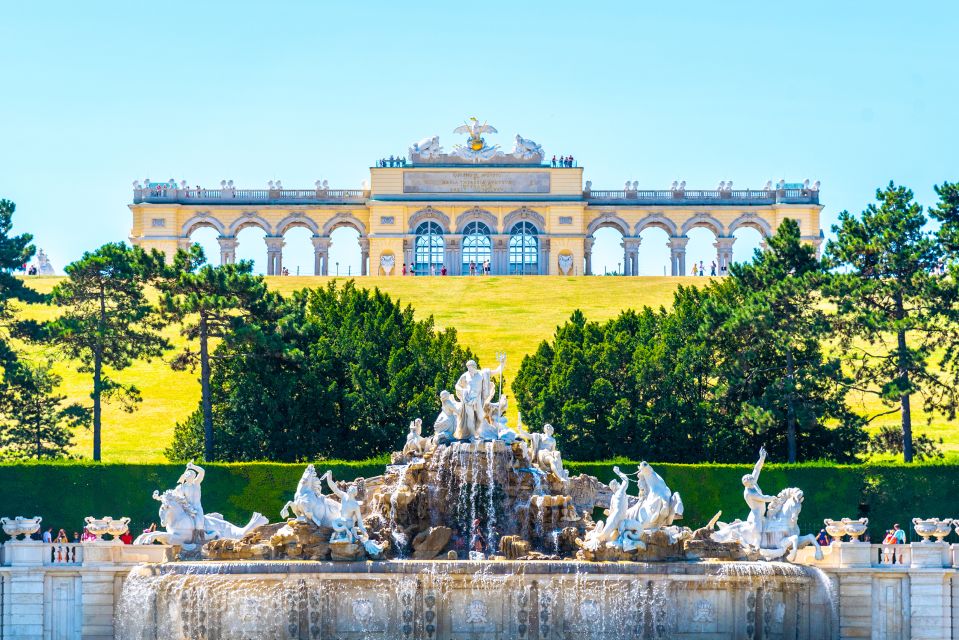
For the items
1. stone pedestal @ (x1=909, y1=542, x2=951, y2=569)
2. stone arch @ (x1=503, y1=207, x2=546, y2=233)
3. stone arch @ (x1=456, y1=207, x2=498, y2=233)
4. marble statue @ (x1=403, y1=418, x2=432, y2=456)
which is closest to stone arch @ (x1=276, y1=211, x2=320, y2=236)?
stone arch @ (x1=456, y1=207, x2=498, y2=233)

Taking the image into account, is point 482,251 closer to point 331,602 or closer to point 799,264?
point 799,264

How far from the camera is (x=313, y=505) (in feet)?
149

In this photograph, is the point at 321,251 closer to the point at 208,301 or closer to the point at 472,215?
the point at 472,215

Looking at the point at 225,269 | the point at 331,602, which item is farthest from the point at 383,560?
the point at 225,269

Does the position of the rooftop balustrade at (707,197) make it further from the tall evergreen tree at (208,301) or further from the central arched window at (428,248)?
the tall evergreen tree at (208,301)

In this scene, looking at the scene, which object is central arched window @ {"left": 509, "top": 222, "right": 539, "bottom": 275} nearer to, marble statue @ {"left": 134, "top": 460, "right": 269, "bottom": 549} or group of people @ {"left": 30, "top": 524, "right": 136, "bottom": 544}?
group of people @ {"left": 30, "top": 524, "right": 136, "bottom": 544}

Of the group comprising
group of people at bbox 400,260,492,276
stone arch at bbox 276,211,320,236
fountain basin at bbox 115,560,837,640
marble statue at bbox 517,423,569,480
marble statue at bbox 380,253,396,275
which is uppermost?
stone arch at bbox 276,211,320,236

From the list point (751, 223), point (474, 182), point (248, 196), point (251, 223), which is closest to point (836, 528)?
point (474, 182)

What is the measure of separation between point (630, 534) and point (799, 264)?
20.8 m

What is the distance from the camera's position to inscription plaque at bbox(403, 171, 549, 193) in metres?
104

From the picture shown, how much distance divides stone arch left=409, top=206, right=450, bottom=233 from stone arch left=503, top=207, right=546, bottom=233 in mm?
3160

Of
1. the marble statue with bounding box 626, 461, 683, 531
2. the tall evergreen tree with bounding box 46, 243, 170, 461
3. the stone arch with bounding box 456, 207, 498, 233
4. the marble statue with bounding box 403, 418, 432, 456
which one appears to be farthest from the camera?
the stone arch with bounding box 456, 207, 498, 233

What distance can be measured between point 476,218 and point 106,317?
4305cm

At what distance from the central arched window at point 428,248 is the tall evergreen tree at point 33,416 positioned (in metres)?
43.0
